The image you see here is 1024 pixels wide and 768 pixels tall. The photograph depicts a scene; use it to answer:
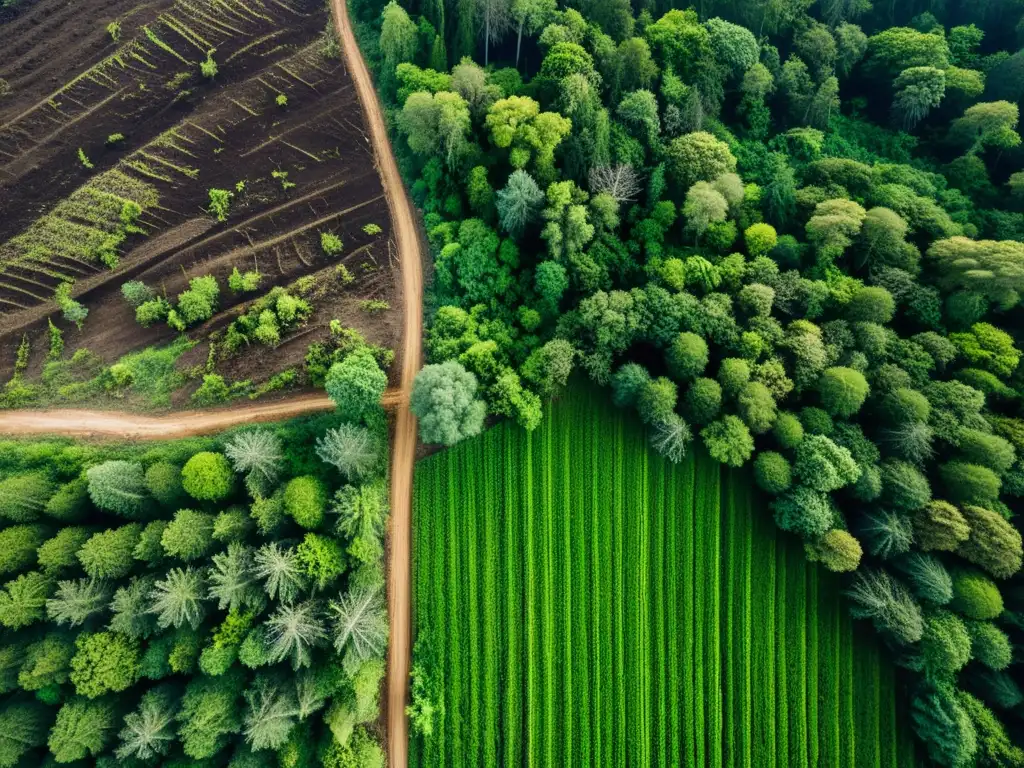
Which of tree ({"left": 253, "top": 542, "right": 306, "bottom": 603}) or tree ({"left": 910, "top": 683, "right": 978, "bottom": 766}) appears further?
tree ({"left": 910, "top": 683, "right": 978, "bottom": 766})

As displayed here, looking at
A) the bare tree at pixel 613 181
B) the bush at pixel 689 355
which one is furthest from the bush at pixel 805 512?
the bare tree at pixel 613 181

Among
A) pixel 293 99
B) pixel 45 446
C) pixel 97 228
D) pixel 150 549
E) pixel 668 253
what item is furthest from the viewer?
pixel 293 99

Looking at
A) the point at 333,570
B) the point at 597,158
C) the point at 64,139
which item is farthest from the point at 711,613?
the point at 64,139

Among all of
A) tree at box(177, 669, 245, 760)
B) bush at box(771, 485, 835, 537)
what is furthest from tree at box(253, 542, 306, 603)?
bush at box(771, 485, 835, 537)

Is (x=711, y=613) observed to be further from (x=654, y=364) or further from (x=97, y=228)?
(x=97, y=228)

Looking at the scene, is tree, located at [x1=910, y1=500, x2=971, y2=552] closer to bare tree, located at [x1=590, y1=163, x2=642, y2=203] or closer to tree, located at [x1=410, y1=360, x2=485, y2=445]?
tree, located at [x1=410, y1=360, x2=485, y2=445]

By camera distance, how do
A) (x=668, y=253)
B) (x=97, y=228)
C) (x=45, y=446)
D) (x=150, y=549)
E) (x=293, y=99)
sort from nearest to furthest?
(x=150, y=549)
(x=45, y=446)
(x=668, y=253)
(x=97, y=228)
(x=293, y=99)

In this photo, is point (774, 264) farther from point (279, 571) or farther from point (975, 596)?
point (279, 571)
